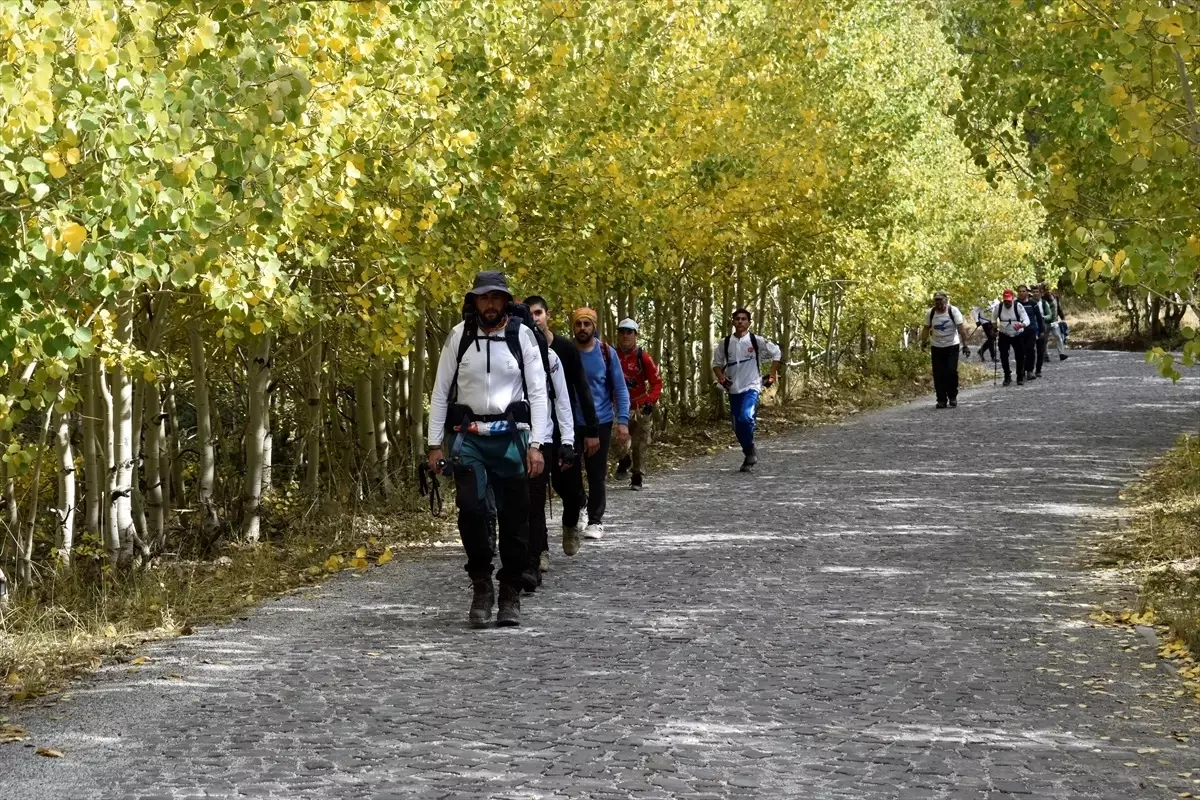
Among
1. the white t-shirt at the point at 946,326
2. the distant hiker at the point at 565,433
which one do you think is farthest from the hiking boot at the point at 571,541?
the white t-shirt at the point at 946,326

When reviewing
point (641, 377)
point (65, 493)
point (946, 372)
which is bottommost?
point (65, 493)

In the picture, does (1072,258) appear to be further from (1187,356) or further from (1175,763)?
(1175,763)

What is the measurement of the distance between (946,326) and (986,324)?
15.6 metres

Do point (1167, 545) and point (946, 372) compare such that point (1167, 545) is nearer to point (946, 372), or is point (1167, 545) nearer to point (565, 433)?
point (565, 433)

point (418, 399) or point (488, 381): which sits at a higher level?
point (418, 399)

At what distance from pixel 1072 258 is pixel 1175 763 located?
9.95 feet

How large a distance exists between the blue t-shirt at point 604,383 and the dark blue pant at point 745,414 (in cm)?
589

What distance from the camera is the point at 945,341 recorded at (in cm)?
2914

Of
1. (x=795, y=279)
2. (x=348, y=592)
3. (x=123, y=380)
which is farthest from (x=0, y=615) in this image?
(x=795, y=279)

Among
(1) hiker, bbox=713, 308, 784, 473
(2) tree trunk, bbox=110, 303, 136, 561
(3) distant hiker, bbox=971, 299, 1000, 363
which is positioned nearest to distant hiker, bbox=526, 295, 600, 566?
(2) tree trunk, bbox=110, 303, 136, 561

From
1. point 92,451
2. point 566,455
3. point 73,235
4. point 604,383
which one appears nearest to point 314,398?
A: point 92,451

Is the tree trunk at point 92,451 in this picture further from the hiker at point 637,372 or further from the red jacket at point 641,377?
the red jacket at point 641,377

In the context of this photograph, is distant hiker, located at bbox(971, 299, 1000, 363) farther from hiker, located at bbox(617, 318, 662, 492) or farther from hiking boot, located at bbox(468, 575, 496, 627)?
hiking boot, located at bbox(468, 575, 496, 627)

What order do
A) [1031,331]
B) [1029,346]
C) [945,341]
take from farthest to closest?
[1029,346] < [1031,331] < [945,341]
